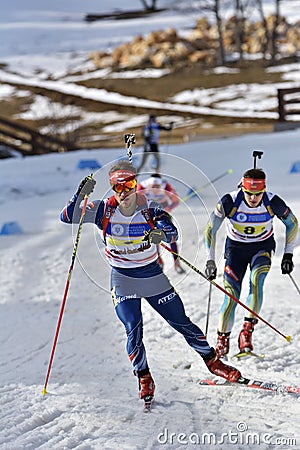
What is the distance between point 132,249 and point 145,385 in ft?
3.44

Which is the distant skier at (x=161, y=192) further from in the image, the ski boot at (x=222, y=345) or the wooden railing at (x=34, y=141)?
the wooden railing at (x=34, y=141)

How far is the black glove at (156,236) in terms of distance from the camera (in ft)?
16.0

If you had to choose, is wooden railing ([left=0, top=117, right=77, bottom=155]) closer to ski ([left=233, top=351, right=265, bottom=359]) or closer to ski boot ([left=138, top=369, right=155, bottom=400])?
ski ([left=233, top=351, right=265, bottom=359])

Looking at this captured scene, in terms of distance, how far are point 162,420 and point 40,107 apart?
32.7m

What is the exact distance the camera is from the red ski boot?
5137mm

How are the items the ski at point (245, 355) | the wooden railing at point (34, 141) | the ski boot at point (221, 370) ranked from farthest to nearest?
1. the wooden railing at point (34, 141)
2. the ski at point (245, 355)
3. the ski boot at point (221, 370)

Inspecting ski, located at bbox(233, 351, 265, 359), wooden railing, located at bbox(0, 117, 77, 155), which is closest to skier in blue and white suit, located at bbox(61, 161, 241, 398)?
ski, located at bbox(233, 351, 265, 359)

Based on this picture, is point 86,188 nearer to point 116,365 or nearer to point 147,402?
point 147,402

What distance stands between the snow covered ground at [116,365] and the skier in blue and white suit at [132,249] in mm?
152

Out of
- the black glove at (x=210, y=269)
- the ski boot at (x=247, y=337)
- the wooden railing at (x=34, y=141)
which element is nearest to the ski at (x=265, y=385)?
the ski boot at (x=247, y=337)

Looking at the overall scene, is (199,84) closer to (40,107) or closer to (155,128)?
(40,107)

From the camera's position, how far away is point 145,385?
515cm

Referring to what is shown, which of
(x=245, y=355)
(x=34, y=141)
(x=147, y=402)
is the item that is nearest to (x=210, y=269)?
(x=245, y=355)

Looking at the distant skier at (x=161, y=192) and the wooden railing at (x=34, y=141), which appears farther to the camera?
the wooden railing at (x=34, y=141)
